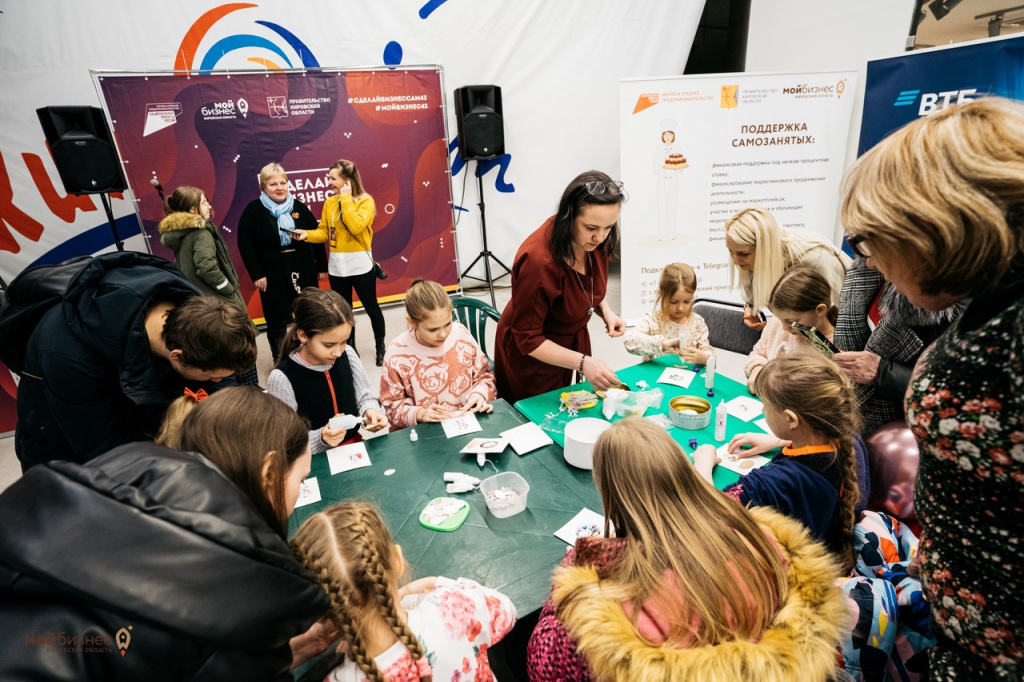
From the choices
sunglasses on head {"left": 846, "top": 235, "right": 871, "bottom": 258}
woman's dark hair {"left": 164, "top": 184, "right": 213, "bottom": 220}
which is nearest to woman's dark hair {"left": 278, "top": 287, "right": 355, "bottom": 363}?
sunglasses on head {"left": 846, "top": 235, "right": 871, "bottom": 258}

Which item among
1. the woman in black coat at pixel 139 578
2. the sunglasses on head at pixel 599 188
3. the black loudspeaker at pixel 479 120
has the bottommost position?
the woman in black coat at pixel 139 578

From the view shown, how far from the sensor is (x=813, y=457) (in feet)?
4.49

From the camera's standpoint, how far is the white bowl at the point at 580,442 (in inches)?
67.3

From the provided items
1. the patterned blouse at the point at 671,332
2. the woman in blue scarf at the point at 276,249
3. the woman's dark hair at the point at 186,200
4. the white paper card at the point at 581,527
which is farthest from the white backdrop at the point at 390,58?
the white paper card at the point at 581,527

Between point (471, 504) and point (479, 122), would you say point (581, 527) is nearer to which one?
point (471, 504)

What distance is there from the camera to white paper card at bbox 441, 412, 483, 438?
6.66ft

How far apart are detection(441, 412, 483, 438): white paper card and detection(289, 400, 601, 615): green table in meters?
0.03

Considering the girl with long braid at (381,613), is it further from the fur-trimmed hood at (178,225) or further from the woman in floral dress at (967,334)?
the fur-trimmed hood at (178,225)

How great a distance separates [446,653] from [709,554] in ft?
1.98

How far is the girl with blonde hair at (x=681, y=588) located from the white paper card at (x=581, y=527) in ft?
1.03

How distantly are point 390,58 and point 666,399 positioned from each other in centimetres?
486

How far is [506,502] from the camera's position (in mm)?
1560

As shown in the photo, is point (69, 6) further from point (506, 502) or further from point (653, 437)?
point (653, 437)

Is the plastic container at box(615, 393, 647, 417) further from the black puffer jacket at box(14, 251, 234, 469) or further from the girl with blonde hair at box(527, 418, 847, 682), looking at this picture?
the black puffer jacket at box(14, 251, 234, 469)
